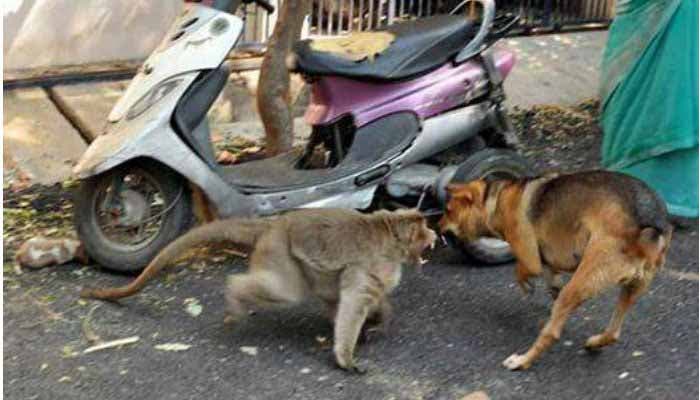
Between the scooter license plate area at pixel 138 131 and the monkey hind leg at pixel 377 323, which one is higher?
the scooter license plate area at pixel 138 131

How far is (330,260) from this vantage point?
4.71m

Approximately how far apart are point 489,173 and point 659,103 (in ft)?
4.90

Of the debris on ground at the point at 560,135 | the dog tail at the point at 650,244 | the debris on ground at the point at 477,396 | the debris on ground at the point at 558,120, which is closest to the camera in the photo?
the debris on ground at the point at 477,396

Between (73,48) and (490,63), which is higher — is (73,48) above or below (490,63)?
below

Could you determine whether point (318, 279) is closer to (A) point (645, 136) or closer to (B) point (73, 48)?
(A) point (645, 136)

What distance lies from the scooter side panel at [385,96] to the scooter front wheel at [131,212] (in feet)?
3.00

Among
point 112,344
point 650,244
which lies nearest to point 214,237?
point 112,344

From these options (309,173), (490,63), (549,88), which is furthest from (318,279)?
(549,88)

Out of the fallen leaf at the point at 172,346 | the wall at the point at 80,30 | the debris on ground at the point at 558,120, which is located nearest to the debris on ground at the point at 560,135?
the debris on ground at the point at 558,120

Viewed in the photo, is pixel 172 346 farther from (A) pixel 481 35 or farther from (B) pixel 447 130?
(A) pixel 481 35

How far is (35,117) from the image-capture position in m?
7.36

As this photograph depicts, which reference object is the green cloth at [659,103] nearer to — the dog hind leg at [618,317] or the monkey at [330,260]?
the dog hind leg at [618,317]

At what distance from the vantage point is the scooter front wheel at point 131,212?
17.7ft

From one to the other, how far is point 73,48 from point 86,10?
302mm
